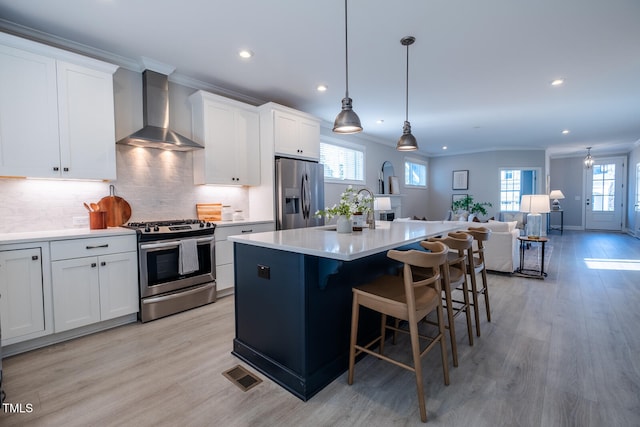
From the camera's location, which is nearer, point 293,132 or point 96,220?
point 96,220

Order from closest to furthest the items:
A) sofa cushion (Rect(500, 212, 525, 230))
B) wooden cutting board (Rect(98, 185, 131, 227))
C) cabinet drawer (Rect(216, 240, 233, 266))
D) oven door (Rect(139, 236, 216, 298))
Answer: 1. oven door (Rect(139, 236, 216, 298))
2. wooden cutting board (Rect(98, 185, 131, 227))
3. cabinet drawer (Rect(216, 240, 233, 266))
4. sofa cushion (Rect(500, 212, 525, 230))

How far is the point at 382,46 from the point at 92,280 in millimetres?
3501

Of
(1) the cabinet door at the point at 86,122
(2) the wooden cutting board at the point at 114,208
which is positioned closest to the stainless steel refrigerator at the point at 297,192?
(2) the wooden cutting board at the point at 114,208

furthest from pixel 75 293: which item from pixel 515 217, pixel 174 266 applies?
pixel 515 217

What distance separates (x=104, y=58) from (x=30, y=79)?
82 cm

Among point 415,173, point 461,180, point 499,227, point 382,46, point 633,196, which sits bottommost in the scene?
point 499,227

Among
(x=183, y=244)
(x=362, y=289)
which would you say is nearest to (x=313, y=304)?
(x=362, y=289)

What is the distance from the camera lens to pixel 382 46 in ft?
9.98

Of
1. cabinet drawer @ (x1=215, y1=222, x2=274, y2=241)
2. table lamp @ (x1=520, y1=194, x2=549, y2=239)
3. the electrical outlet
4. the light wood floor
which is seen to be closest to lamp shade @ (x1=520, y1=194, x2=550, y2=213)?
table lamp @ (x1=520, y1=194, x2=549, y2=239)

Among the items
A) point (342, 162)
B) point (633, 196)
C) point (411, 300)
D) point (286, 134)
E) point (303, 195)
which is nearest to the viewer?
point (411, 300)

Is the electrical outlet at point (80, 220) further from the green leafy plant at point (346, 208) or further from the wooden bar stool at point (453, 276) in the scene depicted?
the wooden bar stool at point (453, 276)

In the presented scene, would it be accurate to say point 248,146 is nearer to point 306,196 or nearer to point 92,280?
point 306,196

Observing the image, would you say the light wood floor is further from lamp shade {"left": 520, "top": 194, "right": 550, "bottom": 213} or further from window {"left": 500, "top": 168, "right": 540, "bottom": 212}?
window {"left": 500, "top": 168, "right": 540, "bottom": 212}

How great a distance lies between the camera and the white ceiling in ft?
8.02
